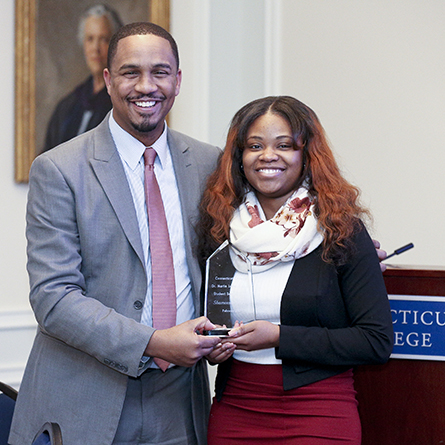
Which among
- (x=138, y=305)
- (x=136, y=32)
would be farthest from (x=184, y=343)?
(x=136, y=32)

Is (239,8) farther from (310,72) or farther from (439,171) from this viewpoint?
(439,171)

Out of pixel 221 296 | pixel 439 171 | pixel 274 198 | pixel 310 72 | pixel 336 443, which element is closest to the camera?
pixel 336 443

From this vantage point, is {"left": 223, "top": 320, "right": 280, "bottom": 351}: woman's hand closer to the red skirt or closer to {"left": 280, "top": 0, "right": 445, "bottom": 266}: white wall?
the red skirt

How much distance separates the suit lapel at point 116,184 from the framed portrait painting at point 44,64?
173 centimetres

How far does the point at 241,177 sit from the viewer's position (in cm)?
223

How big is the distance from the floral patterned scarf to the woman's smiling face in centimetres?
6

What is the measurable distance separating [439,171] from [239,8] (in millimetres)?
1807

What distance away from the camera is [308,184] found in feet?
6.94

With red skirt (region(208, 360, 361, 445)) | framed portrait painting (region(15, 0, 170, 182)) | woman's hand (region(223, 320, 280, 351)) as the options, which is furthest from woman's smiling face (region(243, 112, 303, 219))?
framed portrait painting (region(15, 0, 170, 182))

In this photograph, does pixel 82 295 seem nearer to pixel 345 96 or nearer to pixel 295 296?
pixel 295 296

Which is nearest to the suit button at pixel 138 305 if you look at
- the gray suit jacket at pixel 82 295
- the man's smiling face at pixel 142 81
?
the gray suit jacket at pixel 82 295

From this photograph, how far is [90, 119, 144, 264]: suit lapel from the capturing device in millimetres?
2035

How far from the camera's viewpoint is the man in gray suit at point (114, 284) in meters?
1.94

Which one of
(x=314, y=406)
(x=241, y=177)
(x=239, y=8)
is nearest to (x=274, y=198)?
(x=241, y=177)
